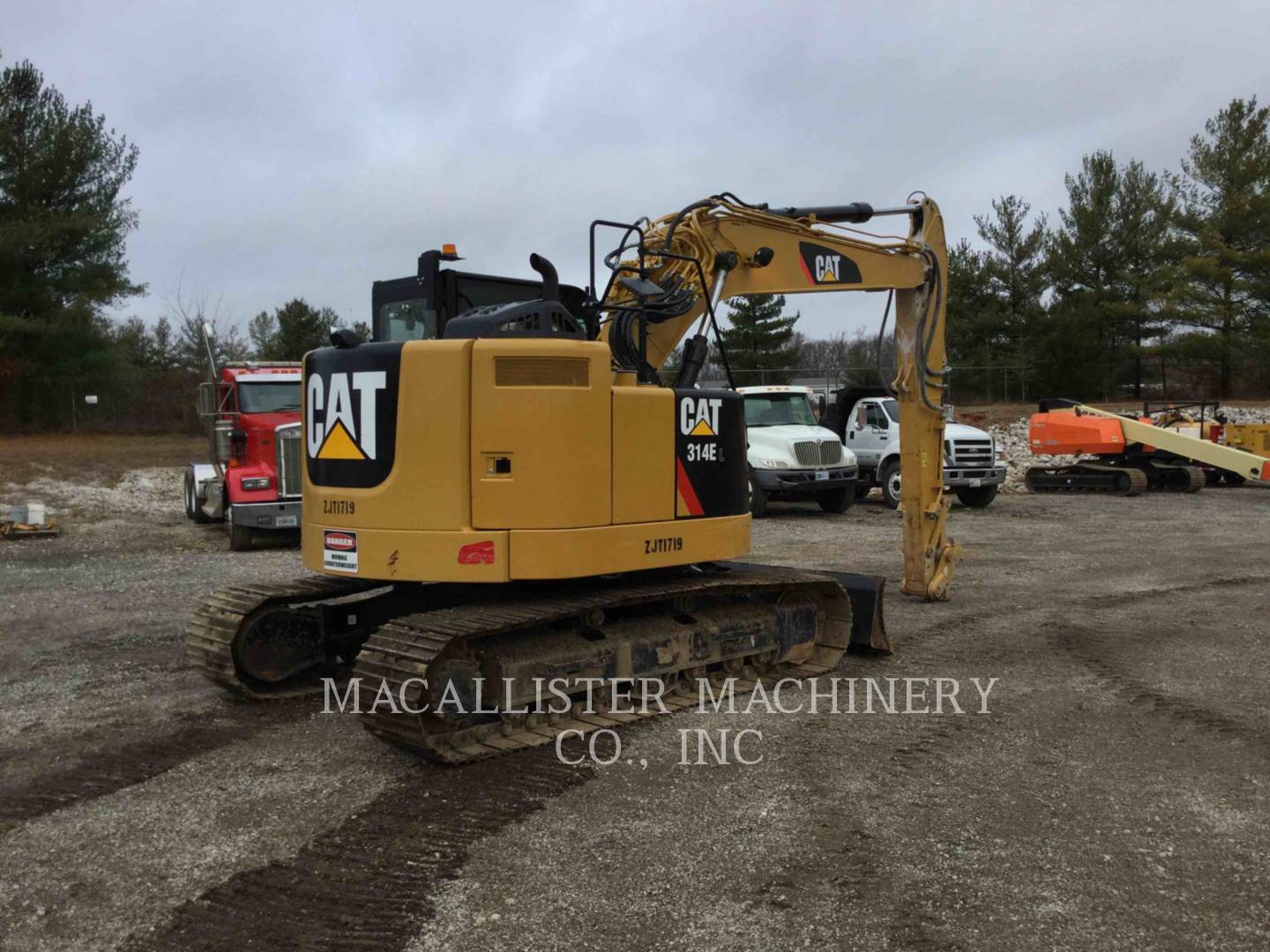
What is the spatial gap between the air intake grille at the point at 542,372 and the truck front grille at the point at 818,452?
489 inches

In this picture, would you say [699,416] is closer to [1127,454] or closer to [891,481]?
[891,481]

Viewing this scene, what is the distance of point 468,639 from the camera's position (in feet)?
18.0

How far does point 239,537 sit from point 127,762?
8.86 metres

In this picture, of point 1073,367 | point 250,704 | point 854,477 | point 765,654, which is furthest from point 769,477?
point 1073,367

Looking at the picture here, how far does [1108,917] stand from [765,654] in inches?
137

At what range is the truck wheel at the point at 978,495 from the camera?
64.3 feet

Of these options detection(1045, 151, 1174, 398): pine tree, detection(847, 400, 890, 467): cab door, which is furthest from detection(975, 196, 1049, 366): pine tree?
detection(847, 400, 890, 467): cab door

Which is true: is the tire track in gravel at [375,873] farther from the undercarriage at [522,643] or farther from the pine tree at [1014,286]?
the pine tree at [1014,286]

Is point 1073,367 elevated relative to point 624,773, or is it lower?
elevated

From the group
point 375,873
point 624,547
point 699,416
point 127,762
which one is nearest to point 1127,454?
point 699,416

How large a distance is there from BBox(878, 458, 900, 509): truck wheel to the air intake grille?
14.7 metres

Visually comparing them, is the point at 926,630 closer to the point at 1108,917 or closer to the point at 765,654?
the point at 765,654

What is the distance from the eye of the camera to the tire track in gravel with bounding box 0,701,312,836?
500 cm

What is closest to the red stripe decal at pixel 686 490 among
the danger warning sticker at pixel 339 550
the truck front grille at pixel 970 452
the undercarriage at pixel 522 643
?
the undercarriage at pixel 522 643
